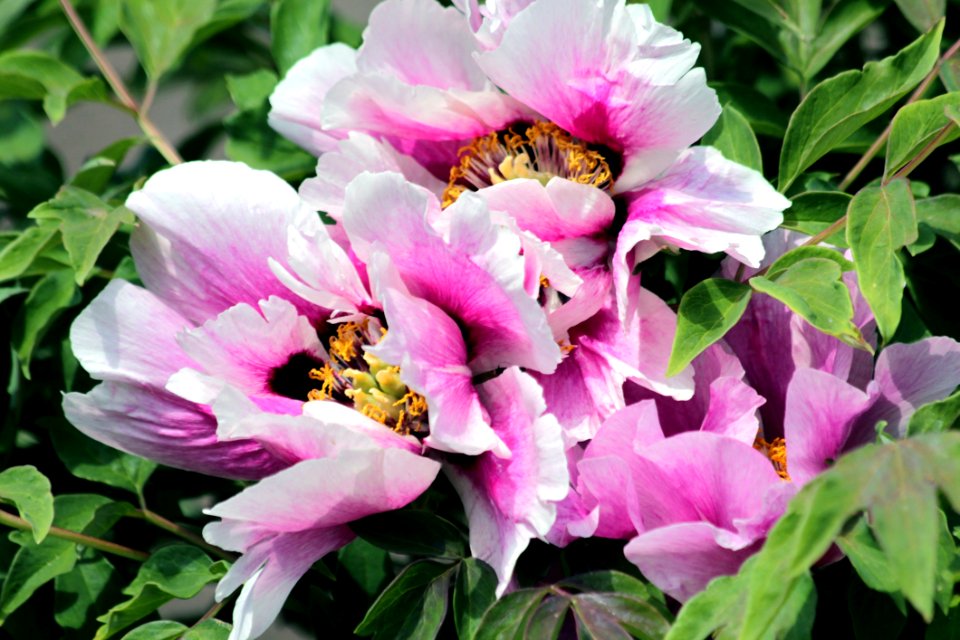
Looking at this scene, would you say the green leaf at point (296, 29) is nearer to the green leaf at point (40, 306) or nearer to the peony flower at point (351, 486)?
the green leaf at point (40, 306)

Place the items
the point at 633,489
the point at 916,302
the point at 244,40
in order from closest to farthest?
the point at 633,489, the point at 916,302, the point at 244,40

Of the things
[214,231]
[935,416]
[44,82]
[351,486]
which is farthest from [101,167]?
[935,416]

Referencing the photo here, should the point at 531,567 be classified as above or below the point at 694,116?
below

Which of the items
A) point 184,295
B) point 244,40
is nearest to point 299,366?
point 184,295

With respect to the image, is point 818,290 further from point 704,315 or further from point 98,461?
point 98,461

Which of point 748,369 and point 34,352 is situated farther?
point 34,352

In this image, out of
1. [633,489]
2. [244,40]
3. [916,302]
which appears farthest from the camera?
[244,40]

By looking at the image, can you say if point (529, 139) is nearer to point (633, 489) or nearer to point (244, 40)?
point (633, 489)

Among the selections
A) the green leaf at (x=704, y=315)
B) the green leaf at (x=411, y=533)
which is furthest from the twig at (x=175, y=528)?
the green leaf at (x=704, y=315)
